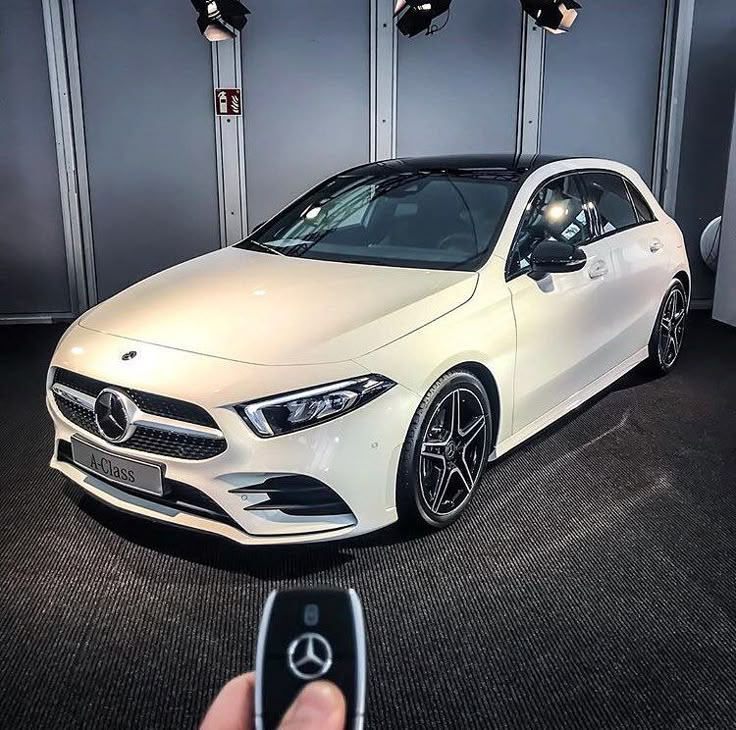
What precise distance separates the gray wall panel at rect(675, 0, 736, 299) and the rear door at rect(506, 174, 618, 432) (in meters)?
3.09

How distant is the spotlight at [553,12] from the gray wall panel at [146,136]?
7.76ft

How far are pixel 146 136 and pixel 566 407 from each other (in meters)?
3.98

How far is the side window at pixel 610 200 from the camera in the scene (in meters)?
3.78

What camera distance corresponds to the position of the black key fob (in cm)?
67

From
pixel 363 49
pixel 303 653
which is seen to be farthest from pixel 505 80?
pixel 303 653

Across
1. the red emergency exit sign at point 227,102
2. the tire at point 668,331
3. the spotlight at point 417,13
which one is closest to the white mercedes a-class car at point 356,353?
the tire at point 668,331

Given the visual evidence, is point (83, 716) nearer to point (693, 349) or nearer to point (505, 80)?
point (693, 349)

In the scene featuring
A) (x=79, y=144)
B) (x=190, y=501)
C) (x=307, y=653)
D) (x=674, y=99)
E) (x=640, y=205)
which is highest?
(x=674, y=99)

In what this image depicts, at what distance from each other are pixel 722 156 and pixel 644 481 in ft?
13.3

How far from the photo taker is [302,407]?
238 cm

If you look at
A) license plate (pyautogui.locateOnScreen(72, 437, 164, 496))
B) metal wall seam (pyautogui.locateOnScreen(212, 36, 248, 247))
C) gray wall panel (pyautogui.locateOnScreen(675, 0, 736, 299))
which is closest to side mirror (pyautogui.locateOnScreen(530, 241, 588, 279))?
license plate (pyautogui.locateOnScreen(72, 437, 164, 496))

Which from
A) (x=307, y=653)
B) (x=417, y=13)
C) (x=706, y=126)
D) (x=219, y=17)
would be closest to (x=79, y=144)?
(x=219, y=17)

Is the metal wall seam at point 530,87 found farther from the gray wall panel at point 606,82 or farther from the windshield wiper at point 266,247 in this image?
the windshield wiper at point 266,247

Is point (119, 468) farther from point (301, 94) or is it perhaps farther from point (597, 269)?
point (301, 94)
